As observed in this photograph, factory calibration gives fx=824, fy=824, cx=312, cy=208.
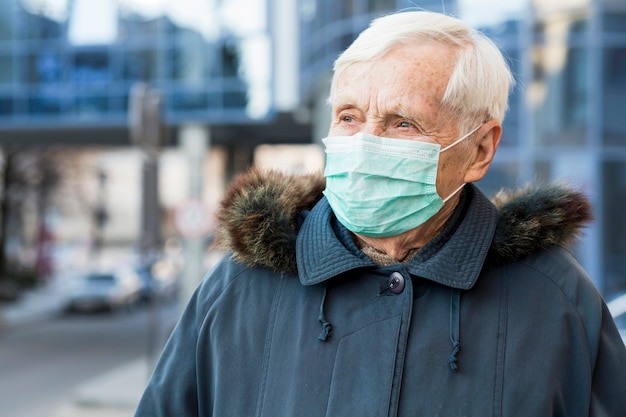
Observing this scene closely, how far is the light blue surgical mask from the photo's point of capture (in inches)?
74.2

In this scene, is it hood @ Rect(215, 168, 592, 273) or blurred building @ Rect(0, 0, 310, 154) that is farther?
blurred building @ Rect(0, 0, 310, 154)

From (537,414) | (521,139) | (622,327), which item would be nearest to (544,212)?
(537,414)

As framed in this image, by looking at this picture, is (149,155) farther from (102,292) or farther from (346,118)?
(102,292)

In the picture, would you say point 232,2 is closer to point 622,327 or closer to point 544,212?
point 622,327

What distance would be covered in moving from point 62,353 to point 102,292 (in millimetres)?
10207

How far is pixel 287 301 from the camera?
6.17 ft

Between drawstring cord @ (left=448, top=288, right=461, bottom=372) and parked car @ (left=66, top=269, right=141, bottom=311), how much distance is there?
1083 inches

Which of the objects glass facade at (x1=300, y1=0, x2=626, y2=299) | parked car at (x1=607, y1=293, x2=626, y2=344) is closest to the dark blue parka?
parked car at (x1=607, y1=293, x2=626, y2=344)

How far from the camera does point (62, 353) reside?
18.3 meters

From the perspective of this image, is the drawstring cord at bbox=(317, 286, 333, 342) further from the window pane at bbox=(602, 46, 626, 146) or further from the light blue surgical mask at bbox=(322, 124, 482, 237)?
the window pane at bbox=(602, 46, 626, 146)

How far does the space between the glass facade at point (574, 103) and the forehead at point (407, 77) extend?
43.9 ft

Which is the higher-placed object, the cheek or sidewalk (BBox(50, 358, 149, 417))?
the cheek

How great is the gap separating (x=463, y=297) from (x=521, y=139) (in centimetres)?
1405

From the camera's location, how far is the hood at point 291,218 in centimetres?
190
